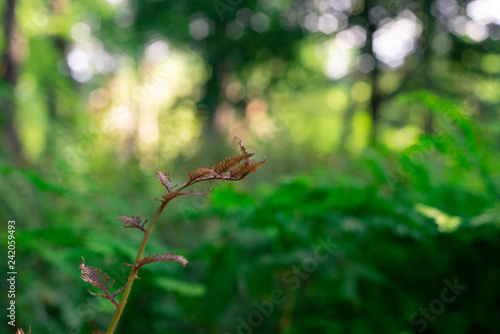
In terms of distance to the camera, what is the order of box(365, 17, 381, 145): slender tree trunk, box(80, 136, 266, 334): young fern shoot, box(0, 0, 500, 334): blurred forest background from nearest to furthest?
box(80, 136, 266, 334): young fern shoot < box(0, 0, 500, 334): blurred forest background < box(365, 17, 381, 145): slender tree trunk

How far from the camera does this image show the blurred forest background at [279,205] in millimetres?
1271

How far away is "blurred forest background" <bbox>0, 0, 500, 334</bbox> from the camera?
1271 millimetres

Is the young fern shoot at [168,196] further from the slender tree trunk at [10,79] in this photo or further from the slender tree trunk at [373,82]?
the slender tree trunk at [373,82]

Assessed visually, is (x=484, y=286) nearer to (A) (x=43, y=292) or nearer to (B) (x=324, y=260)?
(B) (x=324, y=260)

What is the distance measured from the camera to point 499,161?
1701 millimetres

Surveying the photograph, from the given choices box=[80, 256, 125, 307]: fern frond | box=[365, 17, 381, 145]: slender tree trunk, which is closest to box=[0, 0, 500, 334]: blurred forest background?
box=[365, 17, 381, 145]: slender tree trunk

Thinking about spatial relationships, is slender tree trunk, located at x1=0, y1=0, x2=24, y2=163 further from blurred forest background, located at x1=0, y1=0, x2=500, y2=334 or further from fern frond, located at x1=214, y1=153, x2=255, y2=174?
fern frond, located at x1=214, y1=153, x2=255, y2=174

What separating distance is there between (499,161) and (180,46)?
4.93 meters

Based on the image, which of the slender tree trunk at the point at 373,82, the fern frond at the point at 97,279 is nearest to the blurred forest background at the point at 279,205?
the slender tree trunk at the point at 373,82

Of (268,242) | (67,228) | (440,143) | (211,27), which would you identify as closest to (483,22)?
(211,27)

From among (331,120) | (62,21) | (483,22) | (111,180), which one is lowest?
(331,120)

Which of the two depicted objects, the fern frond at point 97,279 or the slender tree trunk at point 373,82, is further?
the slender tree trunk at point 373,82

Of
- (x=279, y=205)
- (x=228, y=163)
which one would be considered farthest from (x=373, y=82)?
(x=228, y=163)

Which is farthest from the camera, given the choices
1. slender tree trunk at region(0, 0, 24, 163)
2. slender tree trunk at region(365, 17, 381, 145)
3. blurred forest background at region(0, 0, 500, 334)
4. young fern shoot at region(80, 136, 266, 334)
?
slender tree trunk at region(365, 17, 381, 145)
